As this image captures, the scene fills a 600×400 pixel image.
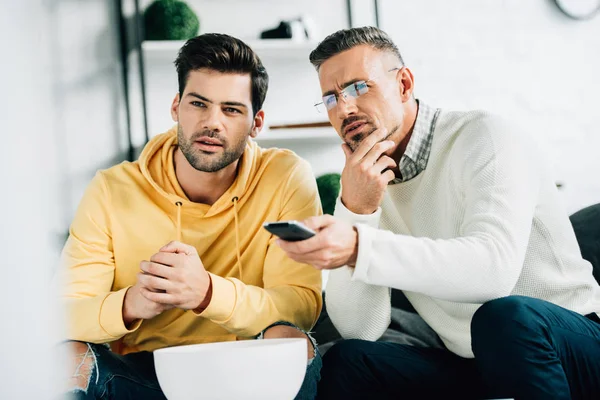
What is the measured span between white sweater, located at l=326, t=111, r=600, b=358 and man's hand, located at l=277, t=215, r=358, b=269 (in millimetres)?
25

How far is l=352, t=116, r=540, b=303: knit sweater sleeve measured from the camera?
1.00 meters

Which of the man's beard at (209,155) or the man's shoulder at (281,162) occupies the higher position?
the man's beard at (209,155)

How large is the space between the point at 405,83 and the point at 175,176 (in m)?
0.59

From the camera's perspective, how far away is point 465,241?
1.04 meters

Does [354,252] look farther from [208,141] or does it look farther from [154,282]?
[208,141]

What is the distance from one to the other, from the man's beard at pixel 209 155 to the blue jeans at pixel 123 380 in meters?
0.42

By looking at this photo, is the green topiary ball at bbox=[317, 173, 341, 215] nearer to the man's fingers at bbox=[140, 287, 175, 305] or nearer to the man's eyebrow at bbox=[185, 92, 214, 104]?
the man's eyebrow at bbox=[185, 92, 214, 104]

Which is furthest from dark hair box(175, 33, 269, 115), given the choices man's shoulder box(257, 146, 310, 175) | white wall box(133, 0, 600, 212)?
white wall box(133, 0, 600, 212)

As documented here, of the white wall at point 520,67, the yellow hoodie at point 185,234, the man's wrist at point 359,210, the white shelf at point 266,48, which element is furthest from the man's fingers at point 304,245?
the white wall at point 520,67

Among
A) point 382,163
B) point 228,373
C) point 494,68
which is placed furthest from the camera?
point 494,68

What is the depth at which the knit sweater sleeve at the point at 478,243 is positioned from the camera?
1002 millimetres

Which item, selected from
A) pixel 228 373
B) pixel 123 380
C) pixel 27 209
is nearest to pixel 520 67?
pixel 123 380

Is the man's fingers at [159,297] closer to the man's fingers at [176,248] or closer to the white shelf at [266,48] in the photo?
the man's fingers at [176,248]

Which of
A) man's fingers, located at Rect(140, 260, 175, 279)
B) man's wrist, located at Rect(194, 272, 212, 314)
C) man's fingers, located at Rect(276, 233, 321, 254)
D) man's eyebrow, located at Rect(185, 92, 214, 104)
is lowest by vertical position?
man's wrist, located at Rect(194, 272, 212, 314)
